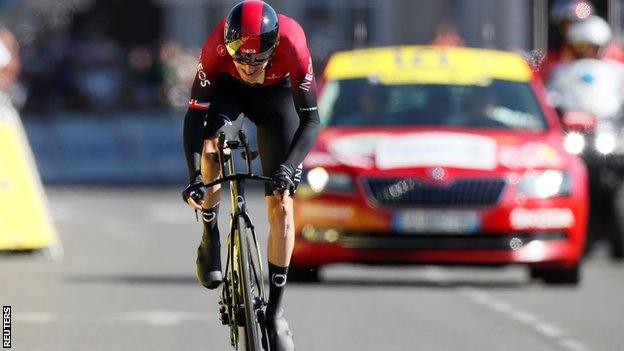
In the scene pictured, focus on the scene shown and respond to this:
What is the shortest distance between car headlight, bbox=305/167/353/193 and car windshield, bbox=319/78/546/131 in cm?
73

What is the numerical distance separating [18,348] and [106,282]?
461 cm

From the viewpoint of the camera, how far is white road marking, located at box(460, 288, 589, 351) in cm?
1177

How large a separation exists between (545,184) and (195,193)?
21.5ft

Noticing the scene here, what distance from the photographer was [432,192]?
1473cm

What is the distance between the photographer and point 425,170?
48.3 feet

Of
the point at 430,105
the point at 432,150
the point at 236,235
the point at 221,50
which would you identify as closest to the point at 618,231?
the point at 430,105

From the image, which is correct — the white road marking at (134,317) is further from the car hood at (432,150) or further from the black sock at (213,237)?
the black sock at (213,237)

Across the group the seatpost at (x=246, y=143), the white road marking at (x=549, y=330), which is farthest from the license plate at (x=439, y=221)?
the seatpost at (x=246, y=143)

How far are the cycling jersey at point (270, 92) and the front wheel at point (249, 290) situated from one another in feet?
1.09

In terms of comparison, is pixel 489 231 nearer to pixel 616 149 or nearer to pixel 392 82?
pixel 392 82

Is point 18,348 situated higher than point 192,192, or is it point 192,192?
point 192,192

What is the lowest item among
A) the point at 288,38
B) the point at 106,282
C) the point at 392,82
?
the point at 106,282

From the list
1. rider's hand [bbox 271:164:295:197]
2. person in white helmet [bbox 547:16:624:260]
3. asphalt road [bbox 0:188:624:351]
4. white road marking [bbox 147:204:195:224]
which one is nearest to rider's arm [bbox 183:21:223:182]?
rider's hand [bbox 271:164:295:197]

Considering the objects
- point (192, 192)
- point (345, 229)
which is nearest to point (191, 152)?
point (192, 192)
